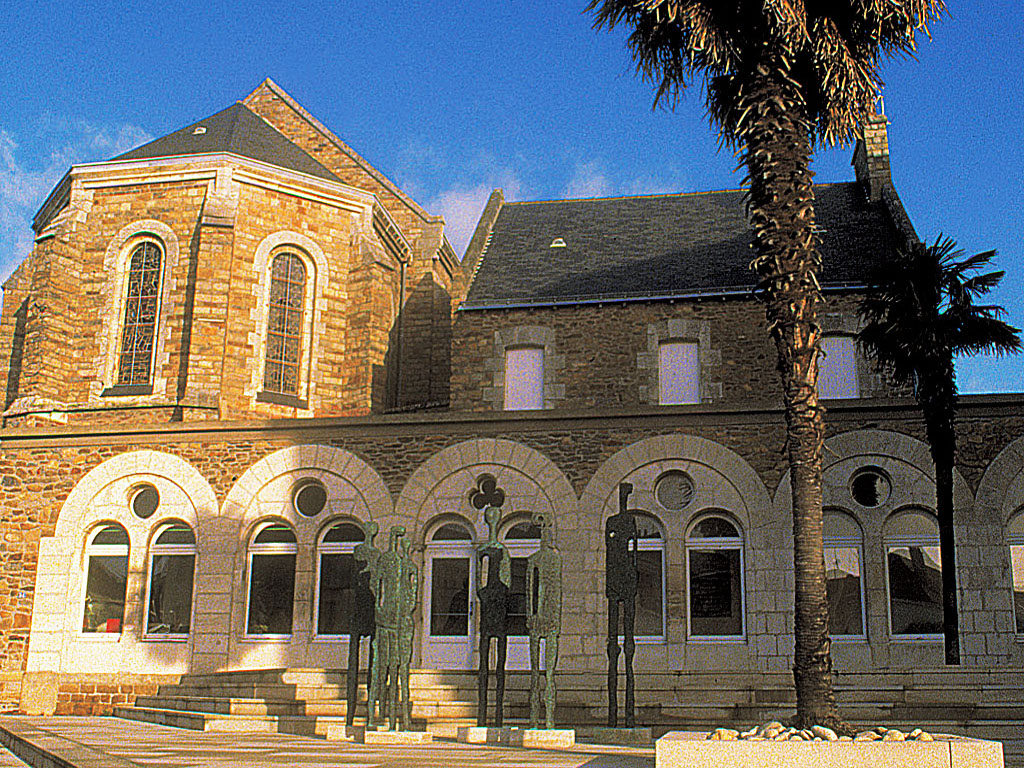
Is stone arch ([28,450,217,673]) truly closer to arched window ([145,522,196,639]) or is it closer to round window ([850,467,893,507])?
arched window ([145,522,196,639])

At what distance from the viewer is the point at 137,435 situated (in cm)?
1892

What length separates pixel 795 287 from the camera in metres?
11.2

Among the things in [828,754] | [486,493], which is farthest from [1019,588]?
[828,754]

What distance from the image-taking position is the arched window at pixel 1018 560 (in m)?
16.3

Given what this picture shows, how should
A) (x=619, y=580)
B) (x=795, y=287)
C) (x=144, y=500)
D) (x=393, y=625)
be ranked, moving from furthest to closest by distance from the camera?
(x=144, y=500) < (x=619, y=580) < (x=393, y=625) < (x=795, y=287)

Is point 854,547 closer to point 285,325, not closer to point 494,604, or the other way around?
point 494,604

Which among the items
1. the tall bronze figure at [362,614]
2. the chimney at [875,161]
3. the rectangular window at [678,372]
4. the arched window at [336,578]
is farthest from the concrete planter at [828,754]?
the chimney at [875,161]

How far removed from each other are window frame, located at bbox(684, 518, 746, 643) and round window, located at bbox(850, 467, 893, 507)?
197cm

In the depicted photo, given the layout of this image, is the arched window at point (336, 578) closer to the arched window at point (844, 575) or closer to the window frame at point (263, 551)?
the window frame at point (263, 551)

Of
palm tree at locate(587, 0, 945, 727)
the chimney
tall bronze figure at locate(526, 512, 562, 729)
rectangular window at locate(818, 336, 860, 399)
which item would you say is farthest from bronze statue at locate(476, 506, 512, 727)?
the chimney

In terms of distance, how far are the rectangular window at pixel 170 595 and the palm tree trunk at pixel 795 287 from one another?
11426 millimetres

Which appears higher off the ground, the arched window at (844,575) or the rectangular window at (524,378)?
the rectangular window at (524,378)

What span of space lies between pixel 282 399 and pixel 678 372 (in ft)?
28.2

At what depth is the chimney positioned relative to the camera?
27.2 metres
